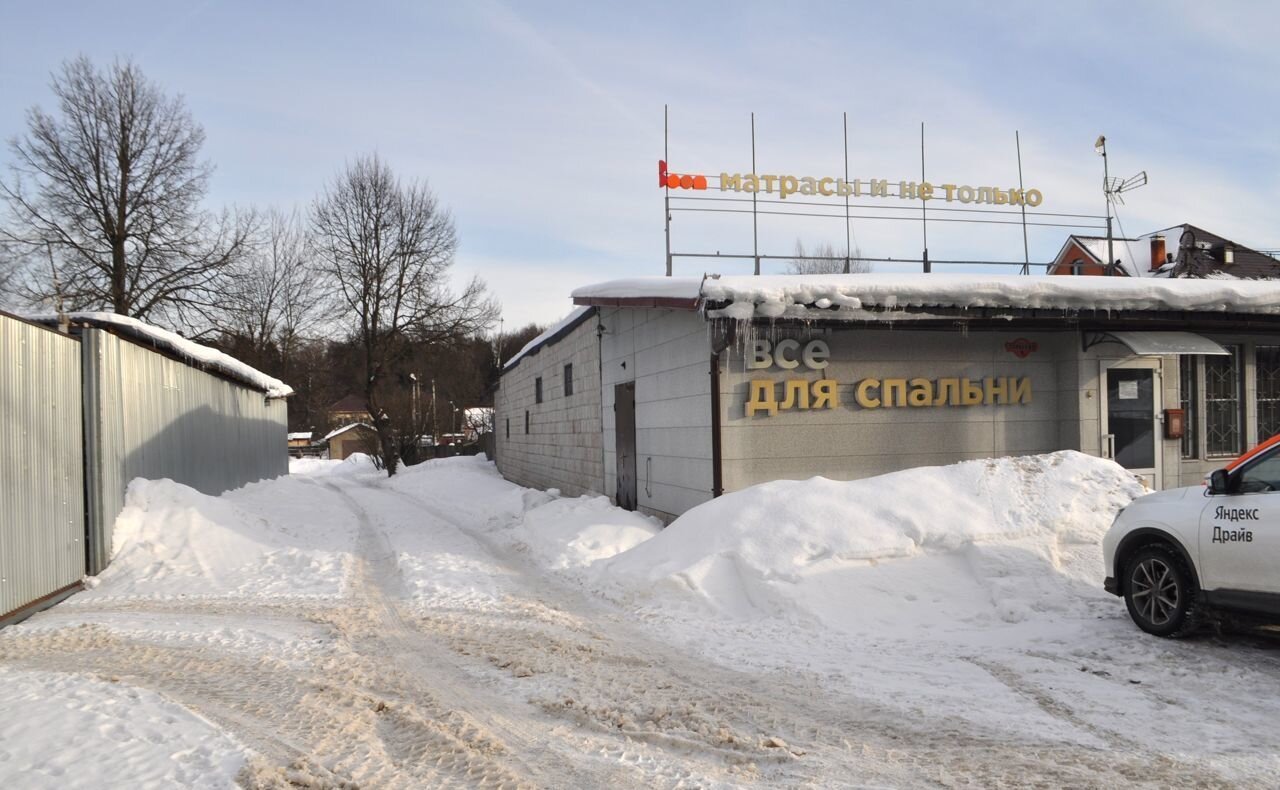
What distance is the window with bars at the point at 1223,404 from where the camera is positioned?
1248 cm

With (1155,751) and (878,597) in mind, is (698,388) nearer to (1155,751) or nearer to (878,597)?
(878,597)

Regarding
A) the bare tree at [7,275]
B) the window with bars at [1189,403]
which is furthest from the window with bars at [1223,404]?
the bare tree at [7,275]

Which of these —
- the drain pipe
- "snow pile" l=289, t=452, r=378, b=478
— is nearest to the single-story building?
the drain pipe

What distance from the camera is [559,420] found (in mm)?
19359

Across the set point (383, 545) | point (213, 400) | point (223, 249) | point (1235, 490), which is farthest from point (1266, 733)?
point (223, 249)

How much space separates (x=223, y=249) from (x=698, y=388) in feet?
82.8

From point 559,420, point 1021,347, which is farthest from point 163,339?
point 1021,347

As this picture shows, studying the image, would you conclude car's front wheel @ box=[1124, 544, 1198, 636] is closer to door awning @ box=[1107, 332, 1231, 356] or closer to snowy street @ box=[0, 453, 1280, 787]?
snowy street @ box=[0, 453, 1280, 787]

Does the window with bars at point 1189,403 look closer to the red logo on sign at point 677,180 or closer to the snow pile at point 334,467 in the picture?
the red logo on sign at point 677,180

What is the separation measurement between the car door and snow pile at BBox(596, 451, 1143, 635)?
1.51 m

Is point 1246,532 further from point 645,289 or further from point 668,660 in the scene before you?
point 645,289

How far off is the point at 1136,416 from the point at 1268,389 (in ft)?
8.74

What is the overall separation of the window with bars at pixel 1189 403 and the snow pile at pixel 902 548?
3.33m

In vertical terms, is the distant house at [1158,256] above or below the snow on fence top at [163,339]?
above
